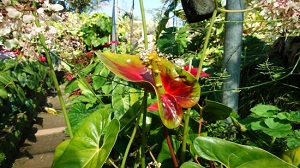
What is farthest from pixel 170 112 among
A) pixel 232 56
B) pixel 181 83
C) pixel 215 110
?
pixel 232 56

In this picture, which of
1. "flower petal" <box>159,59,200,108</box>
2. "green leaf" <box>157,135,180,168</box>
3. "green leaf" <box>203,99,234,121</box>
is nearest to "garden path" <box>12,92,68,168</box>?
"green leaf" <box>157,135,180,168</box>

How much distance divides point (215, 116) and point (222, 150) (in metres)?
0.26

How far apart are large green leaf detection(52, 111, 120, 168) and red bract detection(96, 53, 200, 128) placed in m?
0.12

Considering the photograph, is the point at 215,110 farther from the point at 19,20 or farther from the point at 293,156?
the point at 19,20

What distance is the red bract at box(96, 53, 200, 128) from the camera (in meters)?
0.71

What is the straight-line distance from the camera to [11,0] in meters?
0.73

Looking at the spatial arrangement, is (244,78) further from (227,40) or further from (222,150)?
(222,150)

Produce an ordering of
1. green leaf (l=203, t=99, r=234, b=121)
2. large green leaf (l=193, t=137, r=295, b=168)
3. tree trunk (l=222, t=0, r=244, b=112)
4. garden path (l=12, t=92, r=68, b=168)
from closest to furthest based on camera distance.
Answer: large green leaf (l=193, t=137, r=295, b=168)
green leaf (l=203, t=99, r=234, b=121)
tree trunk (l=222, t=0, r=244, b=112)
garden path (l=12, t=92, r=68, b=168)

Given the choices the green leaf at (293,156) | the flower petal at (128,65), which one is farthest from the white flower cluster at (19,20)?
the green leaf at (293,156)

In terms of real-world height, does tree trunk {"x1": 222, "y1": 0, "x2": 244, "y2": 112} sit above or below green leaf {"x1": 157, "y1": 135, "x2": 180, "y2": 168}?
above

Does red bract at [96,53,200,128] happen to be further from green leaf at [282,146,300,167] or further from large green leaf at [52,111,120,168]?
green leaf at [282,146,300,167]

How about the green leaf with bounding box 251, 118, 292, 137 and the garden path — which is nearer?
the green leaf with bounding box 251, 118, 292, 137

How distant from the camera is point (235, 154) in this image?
2.21ft

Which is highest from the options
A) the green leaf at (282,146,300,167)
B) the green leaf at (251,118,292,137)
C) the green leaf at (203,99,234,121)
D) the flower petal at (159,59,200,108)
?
the flower petal at (159,59,200,108)
